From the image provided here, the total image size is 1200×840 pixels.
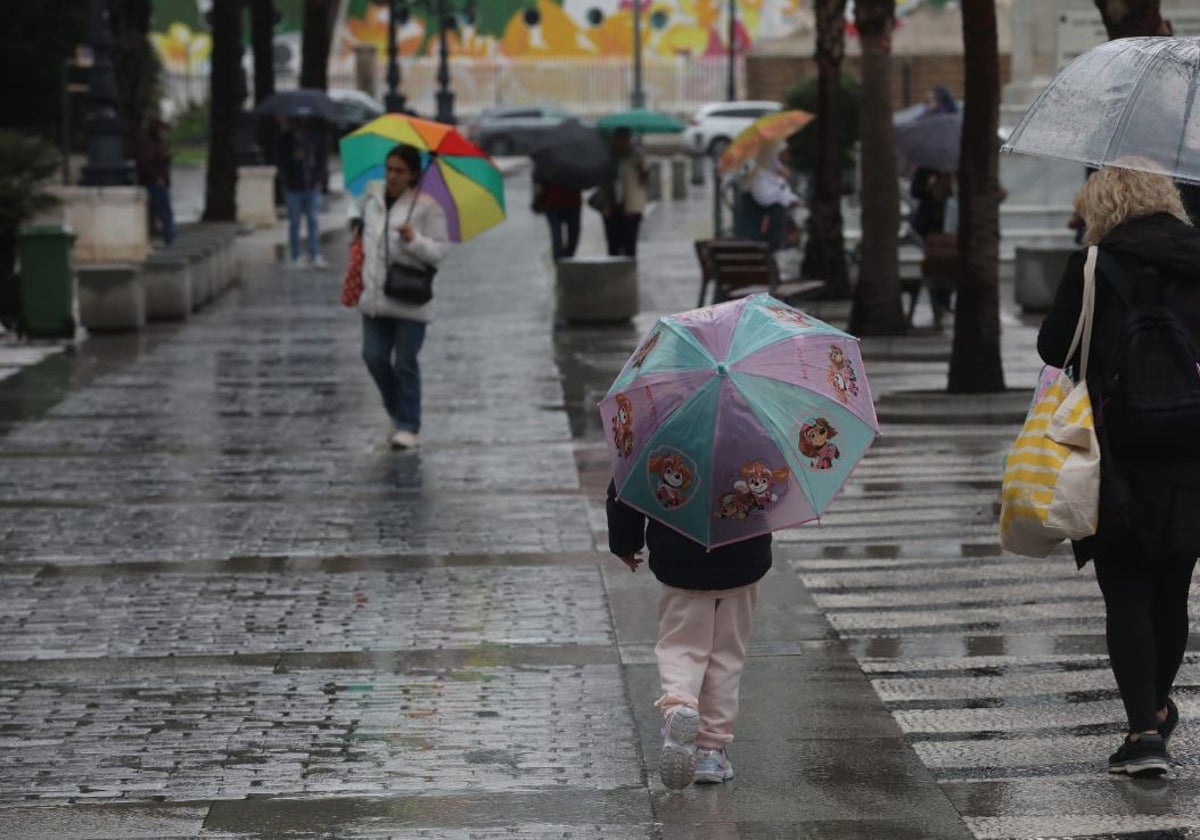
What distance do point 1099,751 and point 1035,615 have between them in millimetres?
2093

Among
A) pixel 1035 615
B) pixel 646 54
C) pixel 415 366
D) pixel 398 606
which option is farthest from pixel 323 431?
pixel 646 54

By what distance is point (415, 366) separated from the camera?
14.3m

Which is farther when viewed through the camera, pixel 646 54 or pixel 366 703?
pixel 646 54

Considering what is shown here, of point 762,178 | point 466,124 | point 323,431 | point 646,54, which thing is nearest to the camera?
point 323,431

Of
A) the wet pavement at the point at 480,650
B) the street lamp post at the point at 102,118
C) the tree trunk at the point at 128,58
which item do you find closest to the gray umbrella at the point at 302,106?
the tree trunk at the point at 128,58

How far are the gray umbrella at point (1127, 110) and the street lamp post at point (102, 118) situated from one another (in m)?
19.1

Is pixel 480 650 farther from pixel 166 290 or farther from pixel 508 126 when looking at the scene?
pixel 508 126

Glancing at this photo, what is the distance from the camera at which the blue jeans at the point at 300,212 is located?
30141mm

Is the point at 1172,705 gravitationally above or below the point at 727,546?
below

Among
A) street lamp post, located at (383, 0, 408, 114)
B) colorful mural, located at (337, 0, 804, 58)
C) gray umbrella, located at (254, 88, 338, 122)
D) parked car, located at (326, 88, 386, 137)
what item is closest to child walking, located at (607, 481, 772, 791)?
gray umbrella, located at (254, 88, 338, 122)

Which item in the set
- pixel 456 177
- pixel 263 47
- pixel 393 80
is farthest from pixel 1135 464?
pixel 393 80

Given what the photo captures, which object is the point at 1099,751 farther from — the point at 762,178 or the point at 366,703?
the point at 762,178

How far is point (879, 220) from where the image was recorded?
19.8 meters

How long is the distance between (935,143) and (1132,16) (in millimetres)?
8864
